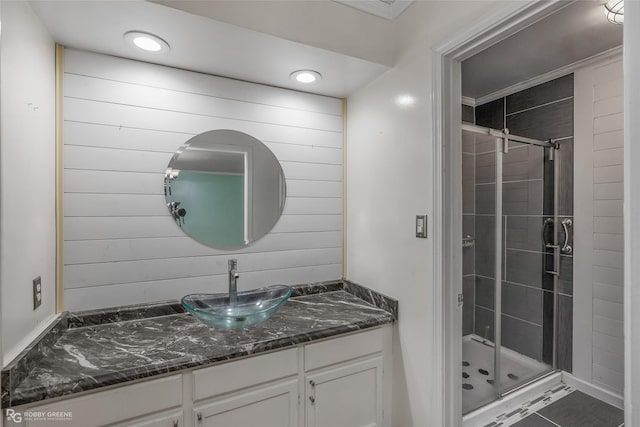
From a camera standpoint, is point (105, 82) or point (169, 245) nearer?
point (105, 82)

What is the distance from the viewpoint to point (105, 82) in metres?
1.51

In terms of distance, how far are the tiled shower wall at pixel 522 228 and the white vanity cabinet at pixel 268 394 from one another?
132 centimetres

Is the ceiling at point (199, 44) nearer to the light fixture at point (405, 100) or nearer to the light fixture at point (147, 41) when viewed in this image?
the light fixture at point (147, 41)

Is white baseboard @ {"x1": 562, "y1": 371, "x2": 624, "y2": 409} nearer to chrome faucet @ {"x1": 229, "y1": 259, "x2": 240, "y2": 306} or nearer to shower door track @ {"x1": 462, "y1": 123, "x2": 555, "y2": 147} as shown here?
shower door track @ {"x1": 462, "y1": 123, "x2": 555, "y2": 147}

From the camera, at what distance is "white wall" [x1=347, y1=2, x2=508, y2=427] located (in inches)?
57.3

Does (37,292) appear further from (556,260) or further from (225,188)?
(556,260)

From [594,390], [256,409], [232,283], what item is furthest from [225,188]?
[594,390]

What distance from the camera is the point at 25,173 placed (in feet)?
3.69

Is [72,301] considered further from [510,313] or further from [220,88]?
[510,313]

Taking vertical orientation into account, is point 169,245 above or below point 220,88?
below

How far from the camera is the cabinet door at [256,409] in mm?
1254

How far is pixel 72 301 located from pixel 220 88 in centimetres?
137

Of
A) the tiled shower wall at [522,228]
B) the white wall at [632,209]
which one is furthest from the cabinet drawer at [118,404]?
the tiled shower wall at [522,228]

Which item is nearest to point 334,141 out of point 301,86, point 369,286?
point 301,86
